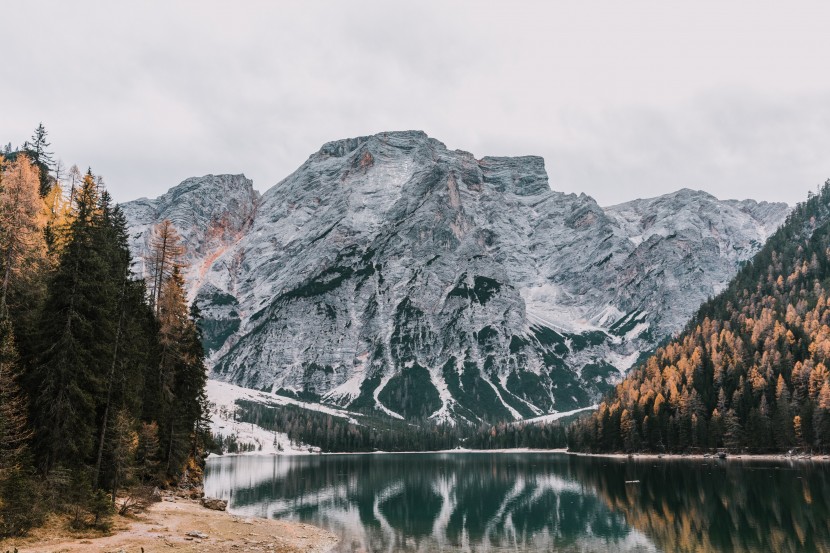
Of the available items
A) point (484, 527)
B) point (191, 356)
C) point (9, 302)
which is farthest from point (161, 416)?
point (484, 527)

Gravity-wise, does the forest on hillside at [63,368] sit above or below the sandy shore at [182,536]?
above

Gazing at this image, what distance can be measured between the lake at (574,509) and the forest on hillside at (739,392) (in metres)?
16.3

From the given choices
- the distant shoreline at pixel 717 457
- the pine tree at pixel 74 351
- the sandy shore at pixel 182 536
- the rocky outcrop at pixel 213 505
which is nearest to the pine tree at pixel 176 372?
the rocky outcrop at pixel 213 505

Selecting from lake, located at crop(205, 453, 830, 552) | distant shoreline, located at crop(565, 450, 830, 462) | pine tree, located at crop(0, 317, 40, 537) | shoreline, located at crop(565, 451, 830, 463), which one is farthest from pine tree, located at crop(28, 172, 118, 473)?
distant shoreline, located at crop(565, 450, 830, 462)

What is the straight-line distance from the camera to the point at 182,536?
41906mm

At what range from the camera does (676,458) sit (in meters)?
160

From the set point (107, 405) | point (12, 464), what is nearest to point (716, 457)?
point (107, 405)

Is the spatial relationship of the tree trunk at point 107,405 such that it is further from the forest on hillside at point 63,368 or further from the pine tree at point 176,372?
the pine tree at point 176,372

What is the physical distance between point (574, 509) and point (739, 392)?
97.5m

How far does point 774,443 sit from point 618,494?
78869 millimetres

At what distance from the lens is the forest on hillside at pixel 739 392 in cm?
13812

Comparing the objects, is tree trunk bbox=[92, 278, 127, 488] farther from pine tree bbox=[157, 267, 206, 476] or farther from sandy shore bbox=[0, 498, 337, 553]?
pine tree bbox=[157, 267, 206, 476]

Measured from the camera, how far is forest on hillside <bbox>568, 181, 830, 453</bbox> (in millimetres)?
138125

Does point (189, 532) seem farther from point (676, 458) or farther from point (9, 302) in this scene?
point (676, 458)
